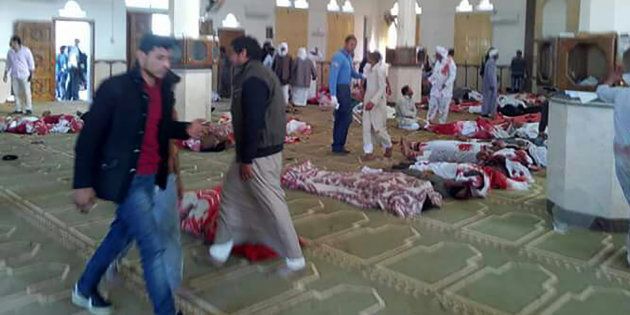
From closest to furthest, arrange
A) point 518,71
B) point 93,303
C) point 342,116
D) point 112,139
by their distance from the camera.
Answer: point 112,139
point 93,303
point 342,116
point 518,71

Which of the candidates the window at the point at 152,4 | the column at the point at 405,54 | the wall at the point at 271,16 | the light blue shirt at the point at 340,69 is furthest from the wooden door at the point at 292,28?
the light blue shirt at the point at 340,69

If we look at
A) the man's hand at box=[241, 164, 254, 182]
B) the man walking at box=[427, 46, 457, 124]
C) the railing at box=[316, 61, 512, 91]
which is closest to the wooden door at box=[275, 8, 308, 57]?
the railing at box=[316, 61, 512, 91]

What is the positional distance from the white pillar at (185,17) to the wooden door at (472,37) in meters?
10.1

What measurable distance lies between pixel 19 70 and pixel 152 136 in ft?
32.8

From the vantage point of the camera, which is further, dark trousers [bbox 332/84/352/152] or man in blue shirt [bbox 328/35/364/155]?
dark trousers [bbox 332/84/352/152]

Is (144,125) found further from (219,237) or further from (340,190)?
(340,190)

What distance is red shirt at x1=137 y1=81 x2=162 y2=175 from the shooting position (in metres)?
2.75

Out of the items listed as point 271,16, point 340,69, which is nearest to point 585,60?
point 340,69

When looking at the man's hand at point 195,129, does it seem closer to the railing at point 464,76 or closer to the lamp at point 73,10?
the lamp at point 73,10

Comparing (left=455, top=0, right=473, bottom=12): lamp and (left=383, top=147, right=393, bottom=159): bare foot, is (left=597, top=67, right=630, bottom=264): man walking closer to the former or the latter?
(left=383, top=147, right=393, bottom=159): bare foot

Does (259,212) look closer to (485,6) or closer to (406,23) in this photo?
(406,23)

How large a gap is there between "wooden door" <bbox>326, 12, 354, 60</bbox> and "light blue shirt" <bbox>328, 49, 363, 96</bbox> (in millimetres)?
11464

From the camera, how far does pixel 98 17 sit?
15.3m

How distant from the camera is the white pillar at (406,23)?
14328mm
